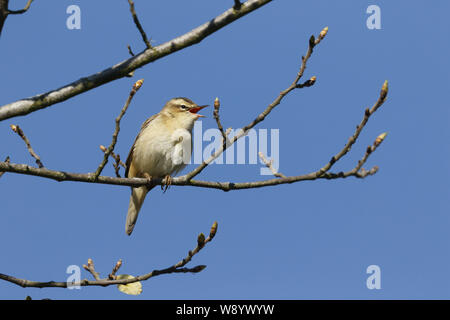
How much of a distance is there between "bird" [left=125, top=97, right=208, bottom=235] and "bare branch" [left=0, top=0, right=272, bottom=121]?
3416 millimetres

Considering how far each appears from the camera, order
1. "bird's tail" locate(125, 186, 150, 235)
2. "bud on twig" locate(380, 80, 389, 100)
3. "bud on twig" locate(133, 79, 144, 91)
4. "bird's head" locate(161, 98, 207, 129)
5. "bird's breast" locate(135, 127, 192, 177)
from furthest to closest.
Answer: "bird's tail" locate(125, 186, 150, 235) → "bird's head" locate(161, 98, 207, 129) → "bird's breast" locate(135, 127, 192, 177) → "bud on twig" locate(133, 79, 144, 91) → "bud on twig" locate(380, 80, 389, 100)

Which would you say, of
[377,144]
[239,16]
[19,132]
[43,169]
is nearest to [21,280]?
[43,169]

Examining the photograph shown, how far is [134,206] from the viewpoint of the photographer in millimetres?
8883

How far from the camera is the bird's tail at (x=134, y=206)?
8859 millimetres

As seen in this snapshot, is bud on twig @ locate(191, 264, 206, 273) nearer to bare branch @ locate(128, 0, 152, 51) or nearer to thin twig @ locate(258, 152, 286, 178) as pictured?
thin twig @ locate(258, 152, 286, 178)

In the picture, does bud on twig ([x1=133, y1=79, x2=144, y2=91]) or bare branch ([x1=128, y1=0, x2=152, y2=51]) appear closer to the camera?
bare branch ([x1=128, y1=0, x2=152, y2=51])

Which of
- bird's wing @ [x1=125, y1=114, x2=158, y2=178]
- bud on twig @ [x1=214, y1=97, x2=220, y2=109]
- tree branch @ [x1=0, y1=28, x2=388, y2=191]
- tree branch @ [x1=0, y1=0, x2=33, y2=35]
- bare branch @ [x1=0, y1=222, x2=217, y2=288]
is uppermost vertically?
bird's wing @ [x1=125, y1=114, x2=158, y2=178]

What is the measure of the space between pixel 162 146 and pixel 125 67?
383 cm

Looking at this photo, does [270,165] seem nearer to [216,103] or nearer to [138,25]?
[216,103]

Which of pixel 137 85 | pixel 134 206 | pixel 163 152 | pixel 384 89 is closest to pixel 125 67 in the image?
pixel 137 85

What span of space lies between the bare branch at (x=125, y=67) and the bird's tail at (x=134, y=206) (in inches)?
194

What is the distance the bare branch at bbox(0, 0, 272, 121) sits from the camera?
3930 mm

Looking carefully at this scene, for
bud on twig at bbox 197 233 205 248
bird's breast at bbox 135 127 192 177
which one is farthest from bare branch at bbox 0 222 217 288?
bird's breast at bbox 135 127 192 177
